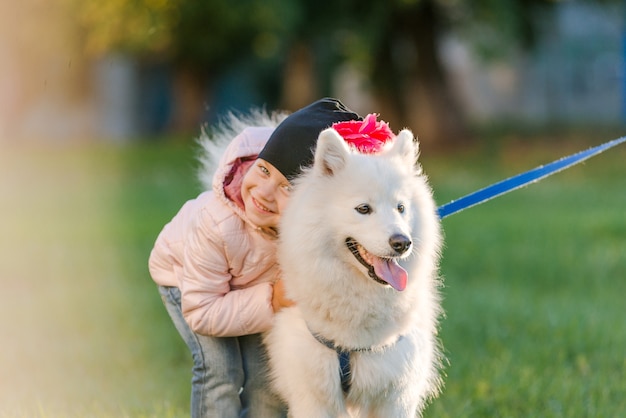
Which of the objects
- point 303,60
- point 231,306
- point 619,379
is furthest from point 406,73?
point 231,306

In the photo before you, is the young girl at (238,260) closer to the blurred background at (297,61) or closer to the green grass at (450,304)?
the green grass at (450,304)

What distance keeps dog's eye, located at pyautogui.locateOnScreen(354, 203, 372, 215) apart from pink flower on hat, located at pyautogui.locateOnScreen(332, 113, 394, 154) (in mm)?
386

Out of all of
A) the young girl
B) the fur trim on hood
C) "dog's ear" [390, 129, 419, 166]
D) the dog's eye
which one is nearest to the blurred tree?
the fur trim on hood

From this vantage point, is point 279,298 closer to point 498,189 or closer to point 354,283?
point 354,283

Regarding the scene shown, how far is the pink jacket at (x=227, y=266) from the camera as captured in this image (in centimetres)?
421

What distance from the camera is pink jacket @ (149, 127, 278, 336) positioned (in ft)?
13.8

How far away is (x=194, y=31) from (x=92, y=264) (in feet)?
50.5

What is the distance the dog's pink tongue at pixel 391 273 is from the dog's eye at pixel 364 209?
0.19 meters

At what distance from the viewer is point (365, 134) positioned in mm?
4066

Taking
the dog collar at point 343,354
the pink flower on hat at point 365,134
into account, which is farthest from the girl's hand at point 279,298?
the pink flower on hat at point 365,134

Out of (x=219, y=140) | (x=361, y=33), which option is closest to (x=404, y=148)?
(x=219, y=140)

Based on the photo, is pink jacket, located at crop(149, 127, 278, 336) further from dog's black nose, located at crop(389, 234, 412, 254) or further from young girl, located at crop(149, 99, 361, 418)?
dog's black nose, located at crop(389, 234, 412, 254)

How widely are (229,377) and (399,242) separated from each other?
139 cm

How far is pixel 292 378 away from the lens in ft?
13.1
